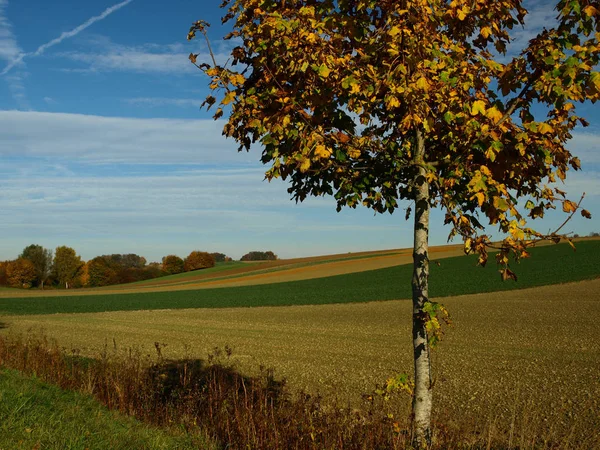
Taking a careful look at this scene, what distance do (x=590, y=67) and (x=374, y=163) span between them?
2496 mm

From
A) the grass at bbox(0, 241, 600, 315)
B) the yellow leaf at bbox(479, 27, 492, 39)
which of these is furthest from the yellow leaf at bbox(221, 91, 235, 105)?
the grass at bbox(0, 241, 600, 315)

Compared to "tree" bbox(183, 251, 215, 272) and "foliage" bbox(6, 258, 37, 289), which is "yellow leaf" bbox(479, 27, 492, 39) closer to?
"tree" bbox(183, 251, 215, 272)

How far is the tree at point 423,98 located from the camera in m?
5.14

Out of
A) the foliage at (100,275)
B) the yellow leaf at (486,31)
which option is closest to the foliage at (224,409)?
the yellow leaf at (486,31)

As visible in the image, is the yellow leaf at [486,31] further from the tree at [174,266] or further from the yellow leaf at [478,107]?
the tree at [174,266]

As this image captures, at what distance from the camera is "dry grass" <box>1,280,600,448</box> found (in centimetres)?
1045

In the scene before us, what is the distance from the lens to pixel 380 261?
70.2 meters

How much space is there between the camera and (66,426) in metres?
7.13

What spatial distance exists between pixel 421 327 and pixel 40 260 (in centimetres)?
12167

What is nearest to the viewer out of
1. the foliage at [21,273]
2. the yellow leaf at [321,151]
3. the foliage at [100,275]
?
the yellow leaf at [321,151]

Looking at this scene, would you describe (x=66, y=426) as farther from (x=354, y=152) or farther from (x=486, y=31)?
(x=486, y=31)

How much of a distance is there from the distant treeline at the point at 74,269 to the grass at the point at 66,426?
105642 mm

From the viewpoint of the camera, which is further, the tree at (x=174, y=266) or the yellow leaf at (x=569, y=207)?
the tree at (x=174, y=266)

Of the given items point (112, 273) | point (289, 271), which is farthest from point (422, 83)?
point (112, 273)
